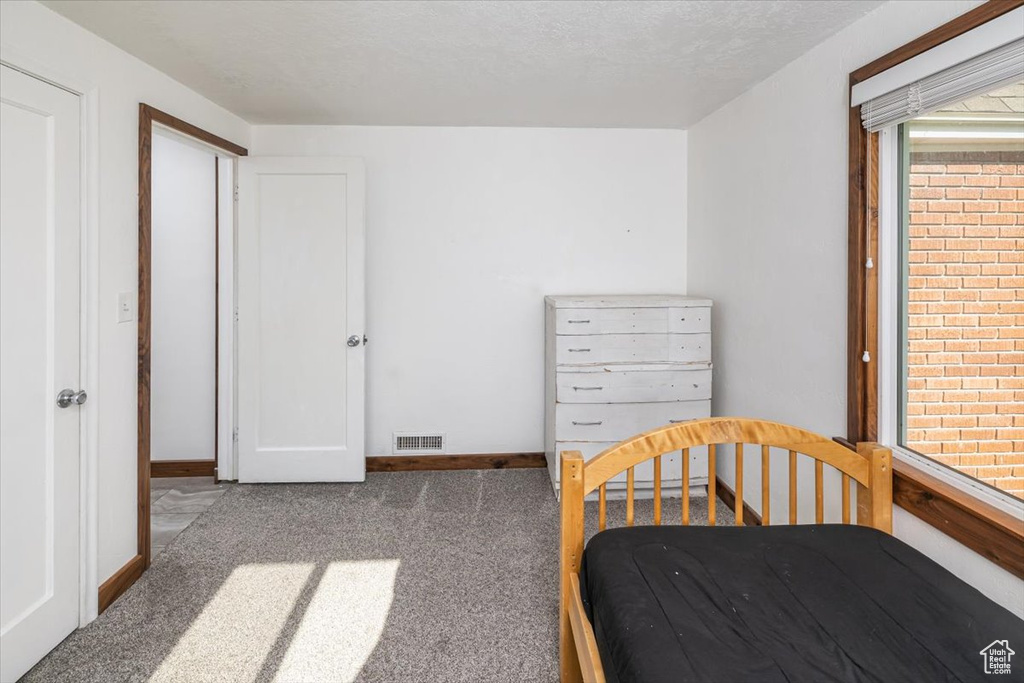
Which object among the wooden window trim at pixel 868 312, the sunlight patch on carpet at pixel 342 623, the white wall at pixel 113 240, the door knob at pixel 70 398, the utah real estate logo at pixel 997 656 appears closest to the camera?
the utah real estate logo at pixel 997 656

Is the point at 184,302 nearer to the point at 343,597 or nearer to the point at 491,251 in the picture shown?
the point at 491,251

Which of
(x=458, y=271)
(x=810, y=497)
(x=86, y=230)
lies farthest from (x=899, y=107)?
(x=86, y=230)

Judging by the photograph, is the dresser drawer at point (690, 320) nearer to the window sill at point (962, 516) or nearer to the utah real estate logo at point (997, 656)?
the window sill at point (962, 516)

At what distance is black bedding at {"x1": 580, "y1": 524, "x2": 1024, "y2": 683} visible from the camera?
3.67 ft

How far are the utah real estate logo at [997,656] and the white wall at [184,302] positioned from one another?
404cm

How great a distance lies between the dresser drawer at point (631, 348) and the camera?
347 centimetres

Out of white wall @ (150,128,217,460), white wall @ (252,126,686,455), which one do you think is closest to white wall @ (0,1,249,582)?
white wall @ (150,128,217,460)

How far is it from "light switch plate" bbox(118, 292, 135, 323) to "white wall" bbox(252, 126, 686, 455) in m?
1.63

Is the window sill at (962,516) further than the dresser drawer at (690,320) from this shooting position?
No

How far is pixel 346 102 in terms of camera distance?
3416mm

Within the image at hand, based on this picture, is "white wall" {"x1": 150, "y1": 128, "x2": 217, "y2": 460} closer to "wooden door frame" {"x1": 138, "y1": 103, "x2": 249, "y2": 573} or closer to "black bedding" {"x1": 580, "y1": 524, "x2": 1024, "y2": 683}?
"wooden door frame" {"x1": 138, "y1": 103, "x2": 249, "y2": 573}

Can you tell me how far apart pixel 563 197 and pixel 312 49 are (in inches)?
77.7

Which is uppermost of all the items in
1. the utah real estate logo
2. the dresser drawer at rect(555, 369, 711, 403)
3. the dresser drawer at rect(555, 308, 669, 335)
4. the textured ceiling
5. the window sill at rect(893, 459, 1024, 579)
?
the textured ceiling

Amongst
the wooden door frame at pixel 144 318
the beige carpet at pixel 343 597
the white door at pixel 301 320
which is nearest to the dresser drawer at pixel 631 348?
the beige carpet at pixel 343 597
